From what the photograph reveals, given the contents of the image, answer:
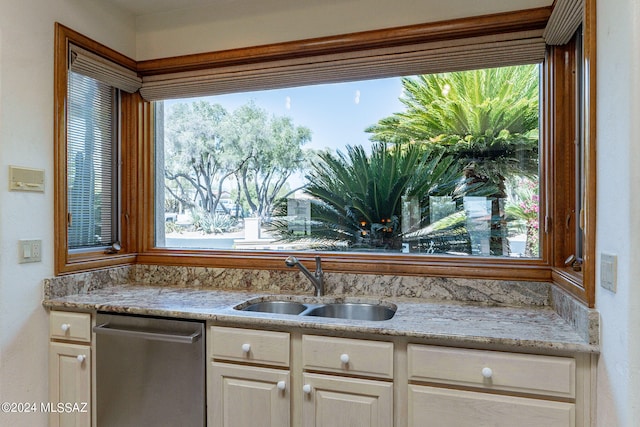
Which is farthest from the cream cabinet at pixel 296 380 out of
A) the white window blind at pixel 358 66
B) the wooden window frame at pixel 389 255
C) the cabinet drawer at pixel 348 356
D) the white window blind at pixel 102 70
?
the white window blind at pixel 102 70

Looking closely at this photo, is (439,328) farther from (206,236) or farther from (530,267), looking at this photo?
(206,236)

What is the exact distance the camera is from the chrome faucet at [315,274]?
207cm

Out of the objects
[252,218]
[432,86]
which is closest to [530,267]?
[432,86]

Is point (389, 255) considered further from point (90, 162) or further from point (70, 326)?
point (90, 162)

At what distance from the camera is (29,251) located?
1890 mm

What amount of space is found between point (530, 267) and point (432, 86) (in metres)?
1.06

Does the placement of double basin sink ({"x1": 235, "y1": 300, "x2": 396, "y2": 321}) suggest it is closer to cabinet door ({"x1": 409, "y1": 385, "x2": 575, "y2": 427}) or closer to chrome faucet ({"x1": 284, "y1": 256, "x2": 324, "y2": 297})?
chrome faucet ({"x1": 284, "y1": 256, "x2": 324, "y2": 297})

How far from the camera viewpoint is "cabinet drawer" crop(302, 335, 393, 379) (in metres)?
1.53

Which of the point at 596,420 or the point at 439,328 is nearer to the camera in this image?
the point at 596,420

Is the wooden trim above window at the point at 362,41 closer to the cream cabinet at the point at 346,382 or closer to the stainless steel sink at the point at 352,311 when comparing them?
the stainless steel sink at the point at 352,311

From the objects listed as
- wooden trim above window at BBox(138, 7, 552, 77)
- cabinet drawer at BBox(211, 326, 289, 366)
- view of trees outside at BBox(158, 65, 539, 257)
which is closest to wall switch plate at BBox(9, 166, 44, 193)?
view of trees outside at BBox(158, 65, 539, 257)

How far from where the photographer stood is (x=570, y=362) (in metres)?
1.34

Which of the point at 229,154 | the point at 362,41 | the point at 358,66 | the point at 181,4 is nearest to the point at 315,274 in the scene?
the point at 229,154

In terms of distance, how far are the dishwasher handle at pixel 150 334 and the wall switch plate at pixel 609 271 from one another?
155 cm
